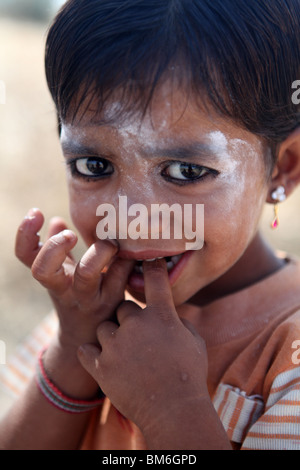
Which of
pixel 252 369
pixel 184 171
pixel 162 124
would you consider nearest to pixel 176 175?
pixel 184 171

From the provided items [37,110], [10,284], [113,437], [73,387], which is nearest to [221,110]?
[73,387]

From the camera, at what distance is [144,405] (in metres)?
1.29

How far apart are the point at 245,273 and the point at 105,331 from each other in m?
0.58

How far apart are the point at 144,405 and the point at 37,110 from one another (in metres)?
5.54

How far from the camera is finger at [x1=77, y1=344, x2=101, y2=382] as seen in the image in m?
1.45

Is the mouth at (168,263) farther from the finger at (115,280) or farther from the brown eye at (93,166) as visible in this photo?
the brown eye at (93,166)

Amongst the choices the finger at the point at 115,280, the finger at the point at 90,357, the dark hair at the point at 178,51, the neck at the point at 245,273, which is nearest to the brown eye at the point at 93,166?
the dark hair at the point at 178,51

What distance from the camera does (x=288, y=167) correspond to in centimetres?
170

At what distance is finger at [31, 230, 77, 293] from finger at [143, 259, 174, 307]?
0.22 meters

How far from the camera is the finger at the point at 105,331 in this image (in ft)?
4.79

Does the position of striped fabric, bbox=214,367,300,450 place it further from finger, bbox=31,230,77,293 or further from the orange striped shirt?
finger, bbox=31,230,77,293

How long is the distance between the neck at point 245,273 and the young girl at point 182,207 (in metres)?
0.08

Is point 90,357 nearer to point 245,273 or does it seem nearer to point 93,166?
point 93,166

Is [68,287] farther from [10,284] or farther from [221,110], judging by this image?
[10,284]
